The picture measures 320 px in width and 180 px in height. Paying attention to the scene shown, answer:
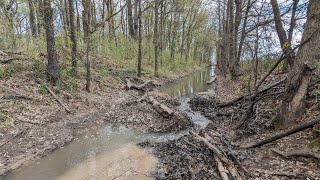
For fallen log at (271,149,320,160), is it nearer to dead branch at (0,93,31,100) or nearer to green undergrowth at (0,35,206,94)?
dead branch at (0,93,31,100)

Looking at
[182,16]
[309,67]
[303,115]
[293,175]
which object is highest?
[182,16]

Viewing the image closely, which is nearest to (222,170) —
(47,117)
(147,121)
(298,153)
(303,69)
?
(298,153)

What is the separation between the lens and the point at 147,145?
7.40 meters

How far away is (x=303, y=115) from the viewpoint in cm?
629

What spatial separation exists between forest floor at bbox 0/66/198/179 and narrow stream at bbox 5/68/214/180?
0.36 metres

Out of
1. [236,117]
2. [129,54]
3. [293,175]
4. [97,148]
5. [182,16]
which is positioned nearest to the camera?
[293,175]

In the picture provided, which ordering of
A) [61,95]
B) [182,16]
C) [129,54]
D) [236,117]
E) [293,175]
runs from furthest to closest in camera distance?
[182,16], [129,54], [61,95], [236,117], [293,175]

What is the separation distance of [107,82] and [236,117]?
8.26m

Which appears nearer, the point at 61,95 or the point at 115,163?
the point at 115,163

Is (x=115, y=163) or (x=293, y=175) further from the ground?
(x=293, y=175)

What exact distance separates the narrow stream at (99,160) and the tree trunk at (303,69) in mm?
3516

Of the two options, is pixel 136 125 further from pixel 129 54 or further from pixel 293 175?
pixel 129 54

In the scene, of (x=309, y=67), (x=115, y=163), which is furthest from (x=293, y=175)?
(x=115, y=163)

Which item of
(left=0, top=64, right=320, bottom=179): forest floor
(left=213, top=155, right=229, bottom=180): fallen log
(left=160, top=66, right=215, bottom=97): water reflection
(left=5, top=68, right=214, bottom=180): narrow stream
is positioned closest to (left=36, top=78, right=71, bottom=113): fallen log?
(left=0, top=64, right=320, bottom=179): forest floor
